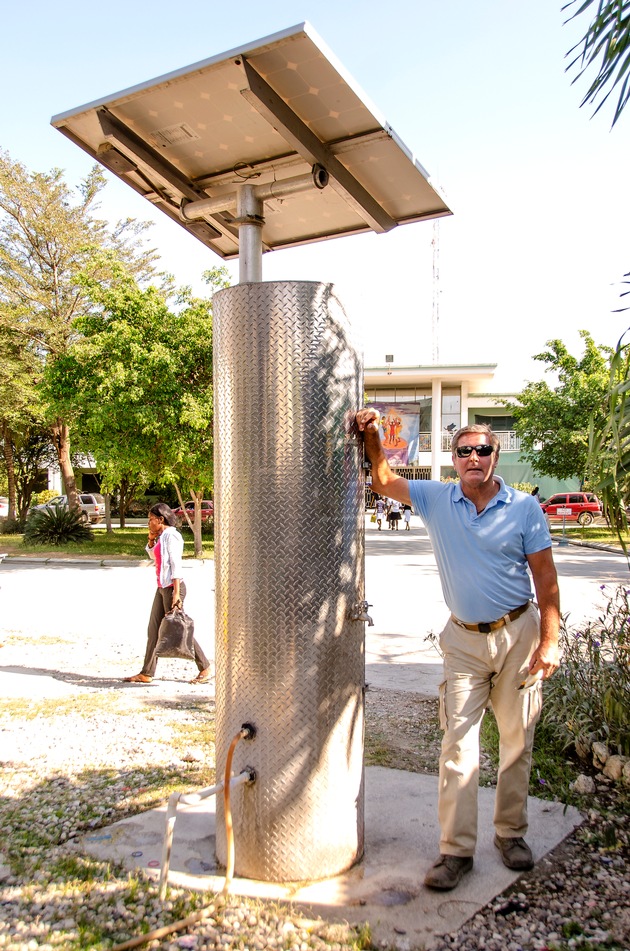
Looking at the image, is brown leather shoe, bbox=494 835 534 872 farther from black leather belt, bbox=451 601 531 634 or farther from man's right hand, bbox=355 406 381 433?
man's right hand, bbox=355 406 381 433

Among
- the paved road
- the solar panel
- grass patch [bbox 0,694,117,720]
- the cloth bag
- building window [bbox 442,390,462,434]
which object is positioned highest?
building window [bbox 442,390,462,434]

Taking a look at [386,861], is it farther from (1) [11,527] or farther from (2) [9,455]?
(2) [9,455]

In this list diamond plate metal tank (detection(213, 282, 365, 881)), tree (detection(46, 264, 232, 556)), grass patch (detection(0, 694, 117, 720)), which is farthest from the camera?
tree (detection(46, 264, 232, 556))

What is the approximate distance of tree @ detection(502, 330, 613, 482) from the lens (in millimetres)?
30516

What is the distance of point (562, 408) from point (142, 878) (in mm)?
29810

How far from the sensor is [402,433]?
187 ft

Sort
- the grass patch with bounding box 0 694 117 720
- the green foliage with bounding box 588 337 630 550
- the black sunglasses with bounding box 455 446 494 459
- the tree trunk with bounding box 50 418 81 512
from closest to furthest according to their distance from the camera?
1. the green foliage with bounding box 588 337 630 550
2. the black sunglasses with bounding box 455 446 494 459
3. the grass patch with bounding box 0 694 117 720
4. the tree trunk with bounding box 50 418 81 512

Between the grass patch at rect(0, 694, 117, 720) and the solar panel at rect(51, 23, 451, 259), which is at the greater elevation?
the solar panel at rect(51, 23, 451, 259)

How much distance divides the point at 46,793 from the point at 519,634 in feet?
9.55

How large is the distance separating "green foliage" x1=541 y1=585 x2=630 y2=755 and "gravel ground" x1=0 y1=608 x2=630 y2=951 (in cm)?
34

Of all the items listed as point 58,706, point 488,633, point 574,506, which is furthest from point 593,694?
point 574,506

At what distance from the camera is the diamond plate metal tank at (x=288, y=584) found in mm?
3469

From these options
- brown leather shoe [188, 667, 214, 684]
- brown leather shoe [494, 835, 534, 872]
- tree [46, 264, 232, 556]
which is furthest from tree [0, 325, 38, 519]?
brown leather shoe [494, 835, 534, 872]

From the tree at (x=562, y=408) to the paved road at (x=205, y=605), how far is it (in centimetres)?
944
